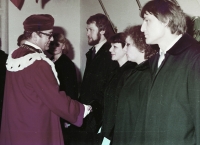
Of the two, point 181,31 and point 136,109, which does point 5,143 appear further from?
point 181,31

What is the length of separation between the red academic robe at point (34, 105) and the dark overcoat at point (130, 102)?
42 cm

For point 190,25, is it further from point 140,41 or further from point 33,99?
point 33,99

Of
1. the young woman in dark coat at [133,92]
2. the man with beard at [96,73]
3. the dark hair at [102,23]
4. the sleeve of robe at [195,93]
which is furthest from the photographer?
the dark hair at [102,23]

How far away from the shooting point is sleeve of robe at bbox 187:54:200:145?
4.83 feet

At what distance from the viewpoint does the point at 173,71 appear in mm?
1610

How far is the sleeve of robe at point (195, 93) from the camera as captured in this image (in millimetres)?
1472

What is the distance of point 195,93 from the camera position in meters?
1.48

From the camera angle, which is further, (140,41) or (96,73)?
(96,73)

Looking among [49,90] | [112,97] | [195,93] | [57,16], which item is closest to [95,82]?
[112,97]

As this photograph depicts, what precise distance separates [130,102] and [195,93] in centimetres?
71

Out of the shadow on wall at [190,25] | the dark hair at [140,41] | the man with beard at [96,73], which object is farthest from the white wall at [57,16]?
the shadow on wall at [190,25]

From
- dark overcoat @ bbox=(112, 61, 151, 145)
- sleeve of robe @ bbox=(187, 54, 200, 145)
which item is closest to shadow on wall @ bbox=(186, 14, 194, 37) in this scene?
dark overcoat @ bbox=(112, 61, 151, 145)

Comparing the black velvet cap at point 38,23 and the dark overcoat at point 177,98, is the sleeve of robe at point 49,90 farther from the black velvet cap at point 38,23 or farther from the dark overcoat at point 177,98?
the dark overcoat at point 177,98

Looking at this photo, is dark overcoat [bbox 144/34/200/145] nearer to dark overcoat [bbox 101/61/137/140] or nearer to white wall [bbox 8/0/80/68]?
dark overcoat [bbox 101/61/137/140]
